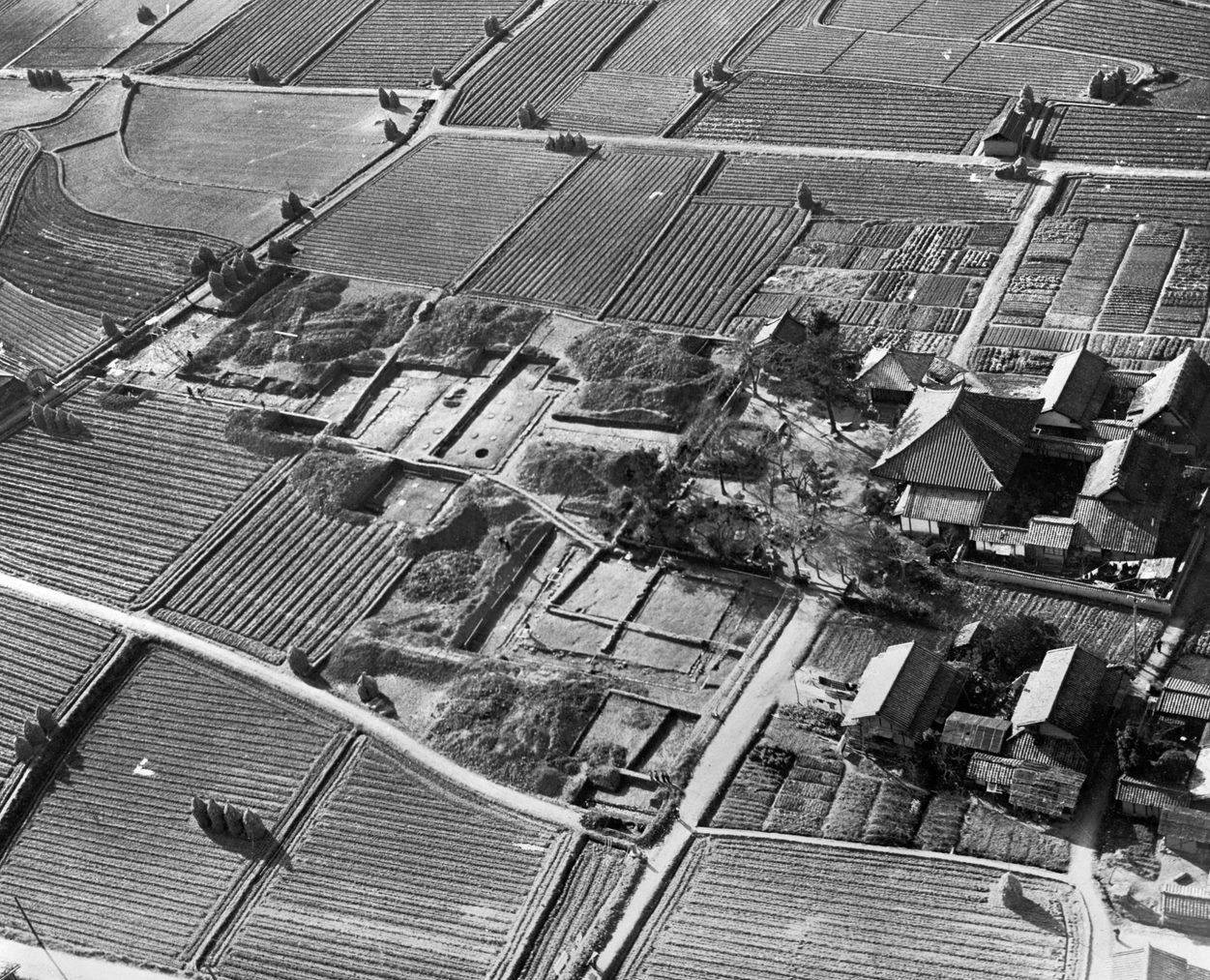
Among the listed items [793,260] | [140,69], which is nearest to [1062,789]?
[793,260]

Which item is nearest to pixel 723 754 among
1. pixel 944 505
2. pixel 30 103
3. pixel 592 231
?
pixel 944 505

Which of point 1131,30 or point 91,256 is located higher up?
point 1131,30

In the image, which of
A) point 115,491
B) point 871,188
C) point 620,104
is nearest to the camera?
point 115,491

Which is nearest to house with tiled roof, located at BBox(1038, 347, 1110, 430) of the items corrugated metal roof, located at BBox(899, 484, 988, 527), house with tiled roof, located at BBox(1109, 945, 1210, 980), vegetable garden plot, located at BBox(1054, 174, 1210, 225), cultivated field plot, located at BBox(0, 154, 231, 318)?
corrugated metal roof, located at BBox(899, 484, 988, 527)

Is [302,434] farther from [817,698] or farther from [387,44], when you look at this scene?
[387,44]

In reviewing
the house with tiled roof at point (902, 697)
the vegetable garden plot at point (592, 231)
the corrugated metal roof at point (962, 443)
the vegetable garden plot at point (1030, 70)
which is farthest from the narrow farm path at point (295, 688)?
the vegetable garden plot at point (1030, 70)

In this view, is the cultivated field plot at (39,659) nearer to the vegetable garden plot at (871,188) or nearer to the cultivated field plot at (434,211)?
the cultivated field plot at (434,211)

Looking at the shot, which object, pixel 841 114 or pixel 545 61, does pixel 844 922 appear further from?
pixel 545 61
